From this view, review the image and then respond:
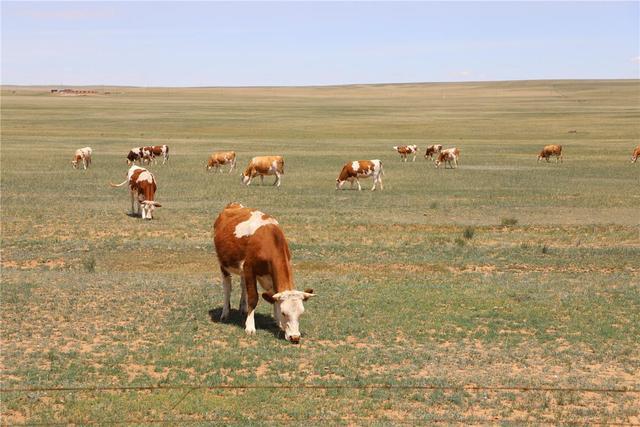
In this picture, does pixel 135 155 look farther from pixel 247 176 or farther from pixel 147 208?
pixel 147 208

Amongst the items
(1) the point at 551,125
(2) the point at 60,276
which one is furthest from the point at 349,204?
(1) the point at 551,125

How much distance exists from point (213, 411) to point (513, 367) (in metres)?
4.70

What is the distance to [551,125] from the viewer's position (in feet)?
287

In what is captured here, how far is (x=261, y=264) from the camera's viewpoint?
12.9 metres

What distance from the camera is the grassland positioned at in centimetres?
1012

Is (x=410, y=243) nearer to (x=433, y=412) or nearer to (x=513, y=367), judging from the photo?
(x=513, y=367)

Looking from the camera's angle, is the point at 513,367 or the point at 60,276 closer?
the point at 513,367

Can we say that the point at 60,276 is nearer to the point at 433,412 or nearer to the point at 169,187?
the point at 433,412

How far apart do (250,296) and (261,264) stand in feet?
2.00

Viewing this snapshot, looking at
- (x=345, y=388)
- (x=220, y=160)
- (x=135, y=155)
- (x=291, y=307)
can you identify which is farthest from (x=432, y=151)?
(x=345, y=388)

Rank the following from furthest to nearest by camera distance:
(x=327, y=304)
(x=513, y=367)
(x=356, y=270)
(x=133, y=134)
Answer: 1. (x=133, y=134)
2. (x=356, y=270)
3. (x=327, y=304)
4. (x=513, y=367)

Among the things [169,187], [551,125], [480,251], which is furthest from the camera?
[551,125]

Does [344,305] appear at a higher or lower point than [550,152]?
lower

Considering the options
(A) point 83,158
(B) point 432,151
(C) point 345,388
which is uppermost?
(B) point 432,151
